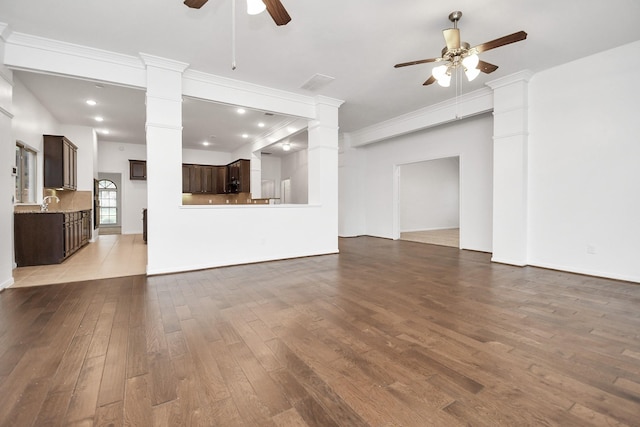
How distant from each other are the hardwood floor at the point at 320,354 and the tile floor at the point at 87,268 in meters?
0.54

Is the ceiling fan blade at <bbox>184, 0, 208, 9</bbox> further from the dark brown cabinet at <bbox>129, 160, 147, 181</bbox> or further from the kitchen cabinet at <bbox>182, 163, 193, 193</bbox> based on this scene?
the dark brown cabinet at <bbox>129, 160, 147, 181</bbox>

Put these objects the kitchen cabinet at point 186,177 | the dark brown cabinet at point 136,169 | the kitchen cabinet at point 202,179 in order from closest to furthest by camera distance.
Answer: the dark brown cabinet at point 136,169
the kitchen cabinet at point 186,177
the kitchen cabinet at point 202,179

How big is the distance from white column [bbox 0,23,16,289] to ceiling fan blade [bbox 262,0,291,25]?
351cm

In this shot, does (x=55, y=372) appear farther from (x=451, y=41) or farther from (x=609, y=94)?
(x=609, y=94)

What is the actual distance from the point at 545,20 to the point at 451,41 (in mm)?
1256

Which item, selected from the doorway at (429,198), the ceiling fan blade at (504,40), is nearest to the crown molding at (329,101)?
the ceiling fan blade at (504,40)

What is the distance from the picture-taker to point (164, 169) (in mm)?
4238

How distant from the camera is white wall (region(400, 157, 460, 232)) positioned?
33.4ft

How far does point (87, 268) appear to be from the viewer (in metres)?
4.65

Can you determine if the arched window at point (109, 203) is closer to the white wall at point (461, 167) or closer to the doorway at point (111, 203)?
the doorway at point (111, 203)

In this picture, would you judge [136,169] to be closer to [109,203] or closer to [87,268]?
[109,203]

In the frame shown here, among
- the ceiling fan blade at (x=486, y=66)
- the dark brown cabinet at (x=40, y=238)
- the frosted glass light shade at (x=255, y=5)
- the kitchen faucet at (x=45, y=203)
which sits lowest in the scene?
the dark brown cabinet at (x=40, y=238)

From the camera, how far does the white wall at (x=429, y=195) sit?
10180 millimetres

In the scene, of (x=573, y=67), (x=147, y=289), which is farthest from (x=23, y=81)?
(x=573, y=67)
